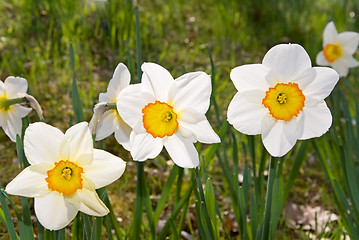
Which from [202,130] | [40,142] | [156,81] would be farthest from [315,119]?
[40,142]

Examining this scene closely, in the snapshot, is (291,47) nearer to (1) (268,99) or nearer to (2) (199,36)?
(1) (268,99)

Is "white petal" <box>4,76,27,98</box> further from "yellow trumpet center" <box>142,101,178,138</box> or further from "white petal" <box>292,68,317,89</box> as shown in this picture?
"white petal" <box>292,68,317,89</box>

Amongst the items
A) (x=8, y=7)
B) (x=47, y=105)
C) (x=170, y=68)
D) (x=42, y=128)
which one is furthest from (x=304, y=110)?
(x=8, y=7)

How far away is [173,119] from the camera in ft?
3.67

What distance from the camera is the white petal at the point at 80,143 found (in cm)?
108

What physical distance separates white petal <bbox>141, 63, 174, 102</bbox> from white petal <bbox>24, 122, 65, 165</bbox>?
216 millimetres

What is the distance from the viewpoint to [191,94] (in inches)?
44.0

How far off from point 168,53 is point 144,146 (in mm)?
2469

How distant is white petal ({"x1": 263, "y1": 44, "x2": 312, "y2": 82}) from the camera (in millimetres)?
1124

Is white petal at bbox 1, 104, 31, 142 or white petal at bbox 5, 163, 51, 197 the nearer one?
white petal at bbox 5, 163, 51, 197

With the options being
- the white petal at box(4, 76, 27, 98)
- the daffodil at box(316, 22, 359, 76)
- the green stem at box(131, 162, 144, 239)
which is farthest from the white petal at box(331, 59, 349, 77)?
the white petal at box(4, 76, 27, 98)

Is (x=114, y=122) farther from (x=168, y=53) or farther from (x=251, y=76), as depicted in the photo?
(x=168, y=53)

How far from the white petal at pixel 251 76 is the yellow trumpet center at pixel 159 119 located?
0.16 m

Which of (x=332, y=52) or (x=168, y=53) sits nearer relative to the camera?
(x=332, y=52)
